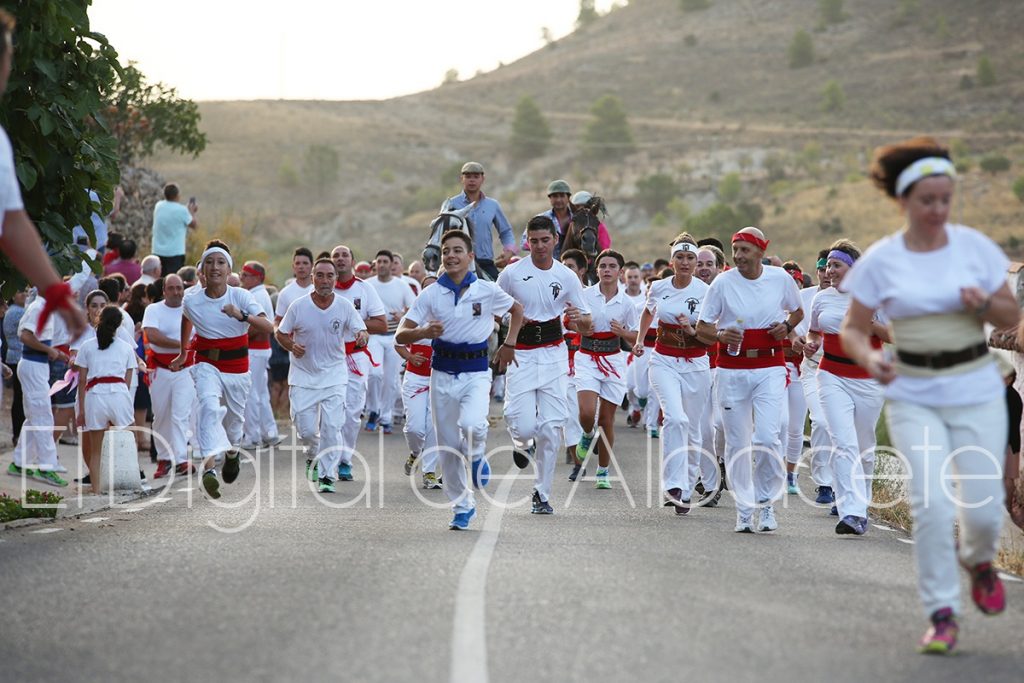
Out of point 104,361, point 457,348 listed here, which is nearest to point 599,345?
point 457,348

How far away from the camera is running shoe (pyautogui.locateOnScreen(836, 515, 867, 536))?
1316 centimetres

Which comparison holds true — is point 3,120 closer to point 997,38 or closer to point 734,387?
point 734,387

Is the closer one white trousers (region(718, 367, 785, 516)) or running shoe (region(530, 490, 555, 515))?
white trousers (region(718, 367, 785, 516))

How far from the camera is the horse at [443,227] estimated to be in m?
18.6

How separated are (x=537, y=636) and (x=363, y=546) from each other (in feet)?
12.3

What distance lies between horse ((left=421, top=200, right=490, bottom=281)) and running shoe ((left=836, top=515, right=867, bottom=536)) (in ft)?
21.2

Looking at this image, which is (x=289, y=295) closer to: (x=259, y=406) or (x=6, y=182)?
(x=259, y=406)

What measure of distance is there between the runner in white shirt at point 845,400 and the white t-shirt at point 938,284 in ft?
16.9

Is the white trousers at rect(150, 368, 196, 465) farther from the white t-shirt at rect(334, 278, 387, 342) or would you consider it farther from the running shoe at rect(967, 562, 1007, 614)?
the running shoe at rect(967, 562, 1007, 614)

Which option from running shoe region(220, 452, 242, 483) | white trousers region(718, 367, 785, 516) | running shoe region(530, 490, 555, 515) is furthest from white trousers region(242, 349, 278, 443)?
white trousers region(718, 367, 785, 516)

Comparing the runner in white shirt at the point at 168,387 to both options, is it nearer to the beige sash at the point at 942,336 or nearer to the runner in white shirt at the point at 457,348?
the runner in white shirt at the point at 457,348

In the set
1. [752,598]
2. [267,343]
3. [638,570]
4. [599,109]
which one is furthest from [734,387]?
[599,109]

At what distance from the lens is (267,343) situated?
2227cm

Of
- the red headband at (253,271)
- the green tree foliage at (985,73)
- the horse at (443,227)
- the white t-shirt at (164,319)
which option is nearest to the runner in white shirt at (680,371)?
the horse at (443,227)
